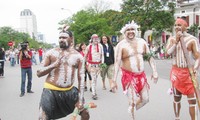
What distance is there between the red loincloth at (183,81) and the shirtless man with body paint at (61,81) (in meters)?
1.88

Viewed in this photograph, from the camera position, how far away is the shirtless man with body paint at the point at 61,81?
446 centimetres

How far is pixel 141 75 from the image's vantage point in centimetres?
572

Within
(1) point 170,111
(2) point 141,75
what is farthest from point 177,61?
(1) point 170,111

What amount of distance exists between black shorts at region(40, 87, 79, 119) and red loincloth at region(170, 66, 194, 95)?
6.34 feet

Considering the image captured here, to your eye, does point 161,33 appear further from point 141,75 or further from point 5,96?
point 141,75

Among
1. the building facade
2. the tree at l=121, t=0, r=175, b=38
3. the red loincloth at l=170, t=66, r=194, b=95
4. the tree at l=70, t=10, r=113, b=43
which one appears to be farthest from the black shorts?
the tree at l=70, t=10, r=113, b=43

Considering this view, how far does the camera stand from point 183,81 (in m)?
5.48

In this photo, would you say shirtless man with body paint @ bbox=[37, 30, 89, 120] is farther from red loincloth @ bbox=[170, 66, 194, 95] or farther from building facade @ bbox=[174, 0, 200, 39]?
building facade @ bbox=[174, 0, 200, 39]

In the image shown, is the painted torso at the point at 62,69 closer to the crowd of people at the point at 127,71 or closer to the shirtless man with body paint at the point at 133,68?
the crowd of people at the point at 127,71

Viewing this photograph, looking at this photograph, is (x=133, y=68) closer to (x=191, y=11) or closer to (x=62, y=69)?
(x=62, y=69)

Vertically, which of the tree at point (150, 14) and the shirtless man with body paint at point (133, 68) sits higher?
the tree at point (150, 14)

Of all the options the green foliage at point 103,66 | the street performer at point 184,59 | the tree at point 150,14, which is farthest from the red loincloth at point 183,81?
the tree at point 150,14

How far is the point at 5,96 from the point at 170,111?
18.0 ft

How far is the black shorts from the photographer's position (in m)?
4.43
